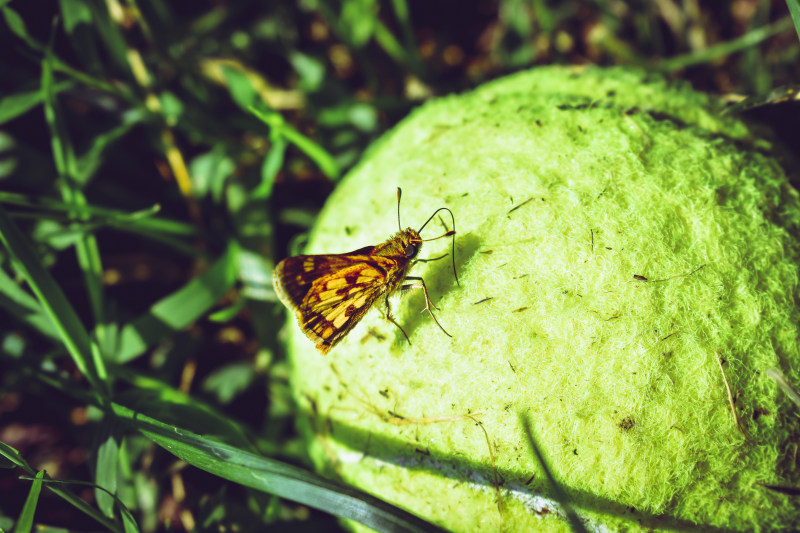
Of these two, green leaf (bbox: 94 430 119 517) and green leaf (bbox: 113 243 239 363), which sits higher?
green leaf (bbox: 113 243 239 363)

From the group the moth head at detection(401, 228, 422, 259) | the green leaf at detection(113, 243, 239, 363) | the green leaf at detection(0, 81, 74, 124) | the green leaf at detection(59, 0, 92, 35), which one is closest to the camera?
the moth head at detection(401, 228, 422, 259)

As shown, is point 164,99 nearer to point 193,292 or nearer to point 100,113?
point 100,113

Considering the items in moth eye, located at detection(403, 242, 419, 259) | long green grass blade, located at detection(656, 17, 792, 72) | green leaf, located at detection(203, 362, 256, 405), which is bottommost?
green leaf, located at detection(203, 362, 256, 405)

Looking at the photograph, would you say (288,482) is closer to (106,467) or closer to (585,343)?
(106,467)

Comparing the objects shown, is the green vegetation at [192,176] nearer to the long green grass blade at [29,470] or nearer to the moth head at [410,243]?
the long green grass blade at [29,470]

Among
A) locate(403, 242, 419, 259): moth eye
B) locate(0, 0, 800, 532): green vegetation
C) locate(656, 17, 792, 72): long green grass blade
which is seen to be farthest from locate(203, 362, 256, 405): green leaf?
locate(656, 17, 792, 72): long green grass blade

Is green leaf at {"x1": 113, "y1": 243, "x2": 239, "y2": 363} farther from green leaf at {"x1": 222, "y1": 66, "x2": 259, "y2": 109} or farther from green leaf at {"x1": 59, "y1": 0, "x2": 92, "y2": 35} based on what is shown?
green leaf at {"x1": 59, "y1": 0, "x2": 92, "y2": 35}

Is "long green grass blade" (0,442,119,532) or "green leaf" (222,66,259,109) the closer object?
"long green grass blade" (0,442,119,532)

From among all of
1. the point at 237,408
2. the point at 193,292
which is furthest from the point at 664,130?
the point at 237,408

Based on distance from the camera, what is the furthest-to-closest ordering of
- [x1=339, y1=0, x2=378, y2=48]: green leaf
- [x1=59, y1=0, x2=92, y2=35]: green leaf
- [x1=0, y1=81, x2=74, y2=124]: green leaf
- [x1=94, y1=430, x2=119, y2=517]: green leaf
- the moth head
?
[x1=339, y1=0, x2=378, y2=48]: green leaf
[x1=59, y1=0, x2=92, y2=35]: green leaf
[x1=0, y1=81, x2=74, y2=124]: green leaf
[x1=94, y1=430, x2=119, y2=517]: green leaf
the moth head
